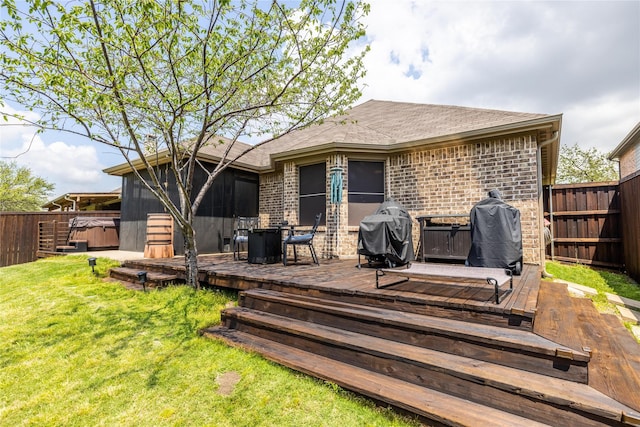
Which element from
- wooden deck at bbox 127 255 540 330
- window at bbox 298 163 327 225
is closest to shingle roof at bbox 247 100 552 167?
window at bbox 298 163 327 225

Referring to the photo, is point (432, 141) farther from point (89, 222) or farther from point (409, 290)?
point (89, 222)

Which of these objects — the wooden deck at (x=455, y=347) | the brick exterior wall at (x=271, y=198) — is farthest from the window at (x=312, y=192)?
the wooden deck at (x=455, y=347)

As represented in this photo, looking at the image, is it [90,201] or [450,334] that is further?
[90,201]

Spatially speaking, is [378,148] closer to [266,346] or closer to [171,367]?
[266,346]

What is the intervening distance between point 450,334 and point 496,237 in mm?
2130

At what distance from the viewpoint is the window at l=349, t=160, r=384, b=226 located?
7.03 meters

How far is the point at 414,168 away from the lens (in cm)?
677

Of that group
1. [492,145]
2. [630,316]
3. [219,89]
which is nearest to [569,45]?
[492,145]

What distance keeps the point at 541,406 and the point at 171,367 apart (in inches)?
116

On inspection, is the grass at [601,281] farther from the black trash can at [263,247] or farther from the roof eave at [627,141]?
the black trash can at [263,247]

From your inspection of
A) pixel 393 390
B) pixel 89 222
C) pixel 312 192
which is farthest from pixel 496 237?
pixel 89 222

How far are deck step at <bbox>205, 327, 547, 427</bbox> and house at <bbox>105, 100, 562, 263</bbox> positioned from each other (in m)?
3.63

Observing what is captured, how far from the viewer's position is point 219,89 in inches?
156

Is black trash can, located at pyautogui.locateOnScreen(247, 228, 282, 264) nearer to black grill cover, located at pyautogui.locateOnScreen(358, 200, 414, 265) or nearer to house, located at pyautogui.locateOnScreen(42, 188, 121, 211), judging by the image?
black grill cover, located at pyautogui.locateOnScreen(358, 200, 414, 265)
